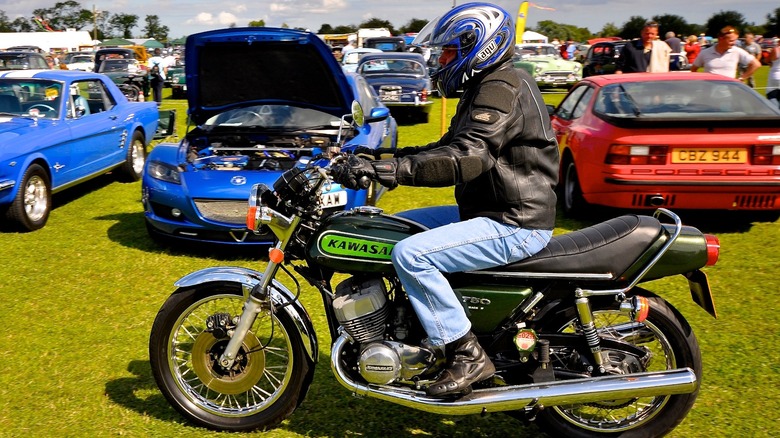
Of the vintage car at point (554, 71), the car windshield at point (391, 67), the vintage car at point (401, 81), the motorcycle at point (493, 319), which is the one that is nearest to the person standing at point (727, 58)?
the vintage car at point (401, 81)

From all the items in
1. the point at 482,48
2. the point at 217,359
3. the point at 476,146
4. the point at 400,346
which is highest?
the point at 482,48

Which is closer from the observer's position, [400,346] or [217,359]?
[400,346]

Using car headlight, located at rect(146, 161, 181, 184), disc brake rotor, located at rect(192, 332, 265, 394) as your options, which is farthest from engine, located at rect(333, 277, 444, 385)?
car headlight, located at rect(146, 161, 181, 184)

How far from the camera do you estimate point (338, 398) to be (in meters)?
3.92

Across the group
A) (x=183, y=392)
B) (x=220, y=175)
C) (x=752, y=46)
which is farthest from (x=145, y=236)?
(x=752, y=46)

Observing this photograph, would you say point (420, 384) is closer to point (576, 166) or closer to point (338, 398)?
point (338, 398)

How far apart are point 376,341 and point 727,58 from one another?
876cm

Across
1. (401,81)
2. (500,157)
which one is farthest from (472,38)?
(401,81)

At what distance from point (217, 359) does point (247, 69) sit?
14.2 ft

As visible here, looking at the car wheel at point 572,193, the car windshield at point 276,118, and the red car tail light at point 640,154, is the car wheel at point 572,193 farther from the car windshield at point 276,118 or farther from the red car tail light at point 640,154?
the car windshield at point 276,118

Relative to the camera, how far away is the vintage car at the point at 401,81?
1680 cm

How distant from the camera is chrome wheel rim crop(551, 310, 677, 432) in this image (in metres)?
3.32

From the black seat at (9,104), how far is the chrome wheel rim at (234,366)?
19.9 ft

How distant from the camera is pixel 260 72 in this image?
24.0ft
